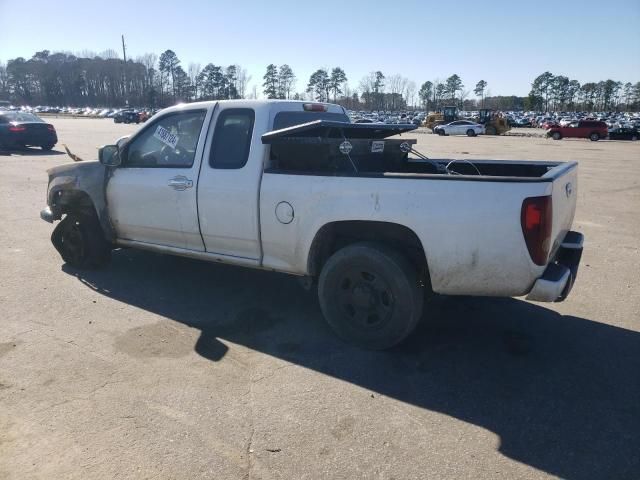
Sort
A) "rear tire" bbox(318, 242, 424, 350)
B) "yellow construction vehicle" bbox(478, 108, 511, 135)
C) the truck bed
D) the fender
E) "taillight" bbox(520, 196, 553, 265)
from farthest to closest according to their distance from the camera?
"yellow construction vehicle" bbox(478, 108, 511, 135)
the fender
the truck bed
"rear tire" bbox(318, 242, 424, 350)
"taillight" bbox(520, 196, 553, 265)

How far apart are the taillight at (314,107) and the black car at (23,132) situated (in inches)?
759

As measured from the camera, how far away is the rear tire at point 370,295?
3766 mm

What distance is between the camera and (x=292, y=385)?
3.53 m

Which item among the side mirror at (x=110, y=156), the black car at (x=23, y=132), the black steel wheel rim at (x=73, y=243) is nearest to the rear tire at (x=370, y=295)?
the side mirror at (x=110, y=156)

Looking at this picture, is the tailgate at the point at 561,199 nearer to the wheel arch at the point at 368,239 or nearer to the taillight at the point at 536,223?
the taillight at the point at 536,223

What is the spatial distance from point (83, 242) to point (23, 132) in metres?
17.6

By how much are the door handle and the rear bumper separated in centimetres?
308

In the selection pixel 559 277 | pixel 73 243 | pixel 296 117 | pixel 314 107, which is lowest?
pixel 73 243

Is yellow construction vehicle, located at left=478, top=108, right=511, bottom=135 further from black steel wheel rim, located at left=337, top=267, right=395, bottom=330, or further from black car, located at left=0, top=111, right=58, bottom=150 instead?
black steel wheel rim, located at left=337, top=267, right=395, bottom=330

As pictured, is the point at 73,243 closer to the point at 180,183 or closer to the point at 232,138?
the point at 180,183

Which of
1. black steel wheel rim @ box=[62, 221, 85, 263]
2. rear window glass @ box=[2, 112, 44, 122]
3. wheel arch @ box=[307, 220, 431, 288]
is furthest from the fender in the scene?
rear window glass @ box=[2, 112, 44, 122]

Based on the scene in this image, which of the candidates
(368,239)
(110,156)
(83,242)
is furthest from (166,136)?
(368,239)

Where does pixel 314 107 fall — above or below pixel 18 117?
below

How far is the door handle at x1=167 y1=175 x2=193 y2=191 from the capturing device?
4732mm
